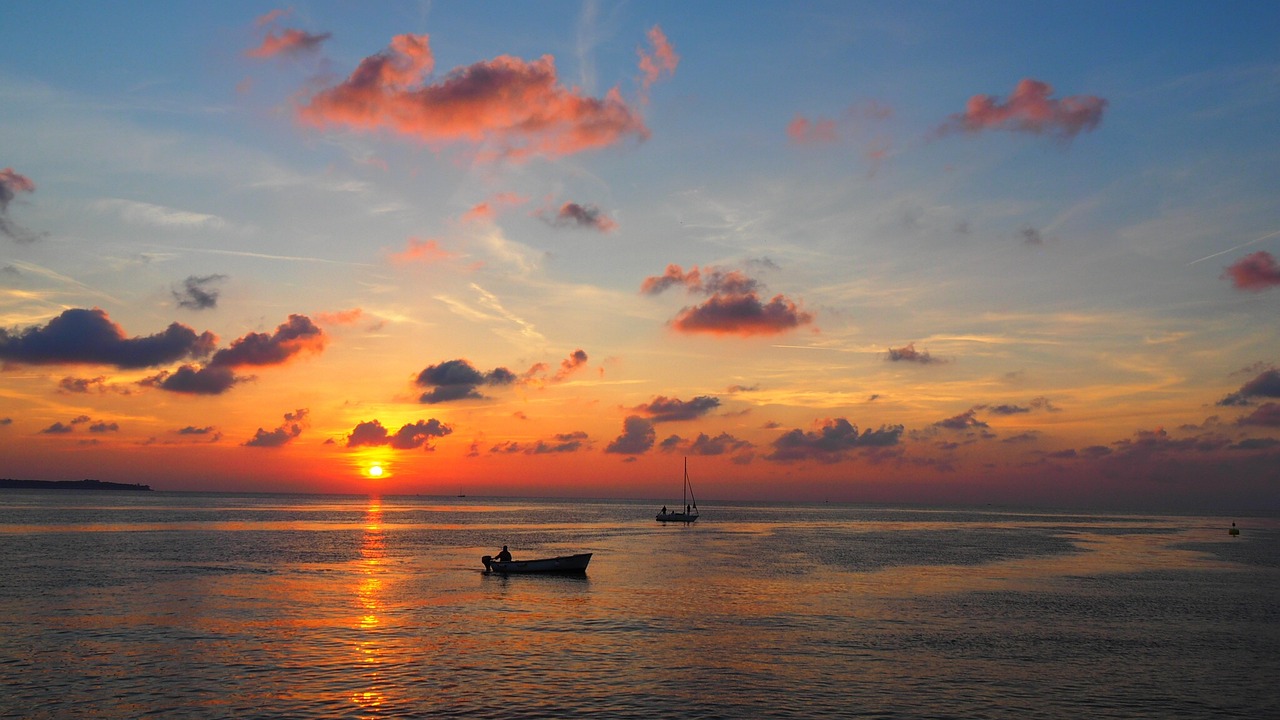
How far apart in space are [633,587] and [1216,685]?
4019cm

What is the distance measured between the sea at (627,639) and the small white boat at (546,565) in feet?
4.21

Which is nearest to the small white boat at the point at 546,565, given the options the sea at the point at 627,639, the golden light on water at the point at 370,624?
the sea at the point at 627,639

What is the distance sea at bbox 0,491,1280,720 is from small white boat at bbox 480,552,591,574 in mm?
1282

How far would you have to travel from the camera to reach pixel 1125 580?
263 feet

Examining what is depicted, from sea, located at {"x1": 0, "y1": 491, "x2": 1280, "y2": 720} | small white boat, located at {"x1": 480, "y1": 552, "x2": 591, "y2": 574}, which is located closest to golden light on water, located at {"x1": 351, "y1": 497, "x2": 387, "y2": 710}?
sea, located at {"x1": 0, "y1": 491, "x2": 1280, "y2": 720}

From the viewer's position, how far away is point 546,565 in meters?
76.0

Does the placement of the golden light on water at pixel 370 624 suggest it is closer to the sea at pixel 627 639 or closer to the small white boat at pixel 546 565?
the sea at pixel 627 639

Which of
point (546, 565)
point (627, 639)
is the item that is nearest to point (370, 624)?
point (627, 639)

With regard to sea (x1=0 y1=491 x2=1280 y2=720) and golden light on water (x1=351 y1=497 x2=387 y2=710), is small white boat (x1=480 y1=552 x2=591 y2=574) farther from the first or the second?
golden light on water (x1=351 y1=497 x2=387 y2=710)

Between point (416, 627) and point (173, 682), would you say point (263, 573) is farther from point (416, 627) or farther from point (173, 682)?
point (173, 682)

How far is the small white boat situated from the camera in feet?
248

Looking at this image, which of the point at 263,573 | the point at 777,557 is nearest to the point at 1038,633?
the point at 777,557

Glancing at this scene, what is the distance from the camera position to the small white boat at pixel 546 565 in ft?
248

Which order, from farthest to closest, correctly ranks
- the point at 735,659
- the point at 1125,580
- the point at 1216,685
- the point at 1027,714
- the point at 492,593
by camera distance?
1. the point at 1125,580
2. the point at 492,593
3. the point at 735,659
4. the point at 1216,685
5. the point at 1027,714
